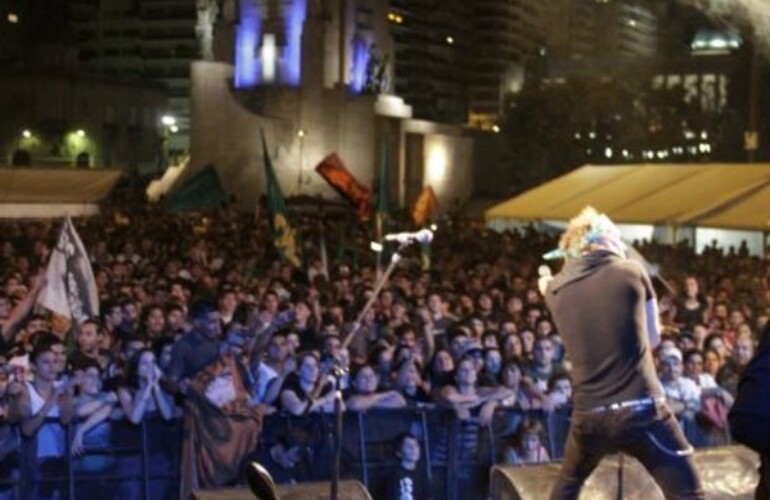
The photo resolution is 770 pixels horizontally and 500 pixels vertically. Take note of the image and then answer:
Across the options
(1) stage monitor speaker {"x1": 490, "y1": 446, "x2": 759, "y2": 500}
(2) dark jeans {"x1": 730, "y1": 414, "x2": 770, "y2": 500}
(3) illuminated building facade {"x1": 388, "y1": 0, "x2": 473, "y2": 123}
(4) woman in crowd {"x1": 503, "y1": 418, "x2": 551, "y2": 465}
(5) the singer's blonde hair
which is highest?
(3) illuminated building facade {"x1": 388, "y1": 0, "x2": 473, "y2": 123}

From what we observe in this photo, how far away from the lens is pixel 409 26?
108812 mm

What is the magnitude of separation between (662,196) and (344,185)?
24.1 feet

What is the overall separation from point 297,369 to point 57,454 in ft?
5.83

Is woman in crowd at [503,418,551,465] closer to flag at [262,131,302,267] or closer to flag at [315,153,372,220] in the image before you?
flag at [262,131,302,267]

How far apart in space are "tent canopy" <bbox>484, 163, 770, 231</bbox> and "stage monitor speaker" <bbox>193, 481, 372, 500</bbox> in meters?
14.3

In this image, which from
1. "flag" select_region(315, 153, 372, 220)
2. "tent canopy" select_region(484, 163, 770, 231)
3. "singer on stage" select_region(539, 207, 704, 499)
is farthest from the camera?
"flag" select_region(315, 153, 372, 220)

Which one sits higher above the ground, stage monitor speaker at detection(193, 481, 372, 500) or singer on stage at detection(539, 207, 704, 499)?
singer on stage at detection(539, 207, 704, 499)

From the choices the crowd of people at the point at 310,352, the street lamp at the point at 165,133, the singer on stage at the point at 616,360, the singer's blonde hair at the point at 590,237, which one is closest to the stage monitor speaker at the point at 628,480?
the crowd of people at the point at 310,352

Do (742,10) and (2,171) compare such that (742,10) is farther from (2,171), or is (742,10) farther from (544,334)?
(2,171)

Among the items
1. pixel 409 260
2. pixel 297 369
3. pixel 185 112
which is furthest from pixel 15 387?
pixel 185 112

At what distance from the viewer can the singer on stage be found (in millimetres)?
5898

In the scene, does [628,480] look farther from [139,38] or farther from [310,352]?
[139,38]

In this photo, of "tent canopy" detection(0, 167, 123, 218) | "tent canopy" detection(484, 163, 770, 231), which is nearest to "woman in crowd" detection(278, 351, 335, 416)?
"tent canopy" detection(484, 163, 770, 231)

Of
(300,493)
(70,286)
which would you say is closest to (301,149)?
(70,286)
